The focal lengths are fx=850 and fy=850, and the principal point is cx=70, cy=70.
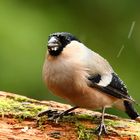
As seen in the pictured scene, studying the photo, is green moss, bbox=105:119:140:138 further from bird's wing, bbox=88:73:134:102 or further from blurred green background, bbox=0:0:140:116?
blurred green background, bbox=0:0:140:116

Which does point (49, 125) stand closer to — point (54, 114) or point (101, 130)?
point (54, 114)

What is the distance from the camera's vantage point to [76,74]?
6363mm

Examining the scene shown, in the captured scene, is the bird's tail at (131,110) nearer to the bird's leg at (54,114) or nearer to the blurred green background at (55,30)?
the bird's leg at (54,114)

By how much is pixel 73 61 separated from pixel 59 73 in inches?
6.0

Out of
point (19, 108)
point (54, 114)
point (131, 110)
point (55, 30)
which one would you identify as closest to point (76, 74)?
point (54, 114)

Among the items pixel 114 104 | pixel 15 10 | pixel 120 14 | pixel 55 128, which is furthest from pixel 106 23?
pixel 55 128

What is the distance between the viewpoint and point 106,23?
10656 millimetres

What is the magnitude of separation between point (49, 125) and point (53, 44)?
0.61m

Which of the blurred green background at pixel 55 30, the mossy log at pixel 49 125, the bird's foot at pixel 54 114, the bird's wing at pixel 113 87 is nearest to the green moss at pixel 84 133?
the mossy log at pixel 49 125

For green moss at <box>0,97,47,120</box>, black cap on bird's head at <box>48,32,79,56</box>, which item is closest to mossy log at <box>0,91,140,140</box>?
green moss at <box>0,97,47,120</box>

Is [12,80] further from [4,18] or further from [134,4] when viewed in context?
[134,4]

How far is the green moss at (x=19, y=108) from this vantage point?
641 centimetres

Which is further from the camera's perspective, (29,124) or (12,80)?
(12,80)

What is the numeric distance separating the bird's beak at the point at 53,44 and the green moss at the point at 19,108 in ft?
1.74
